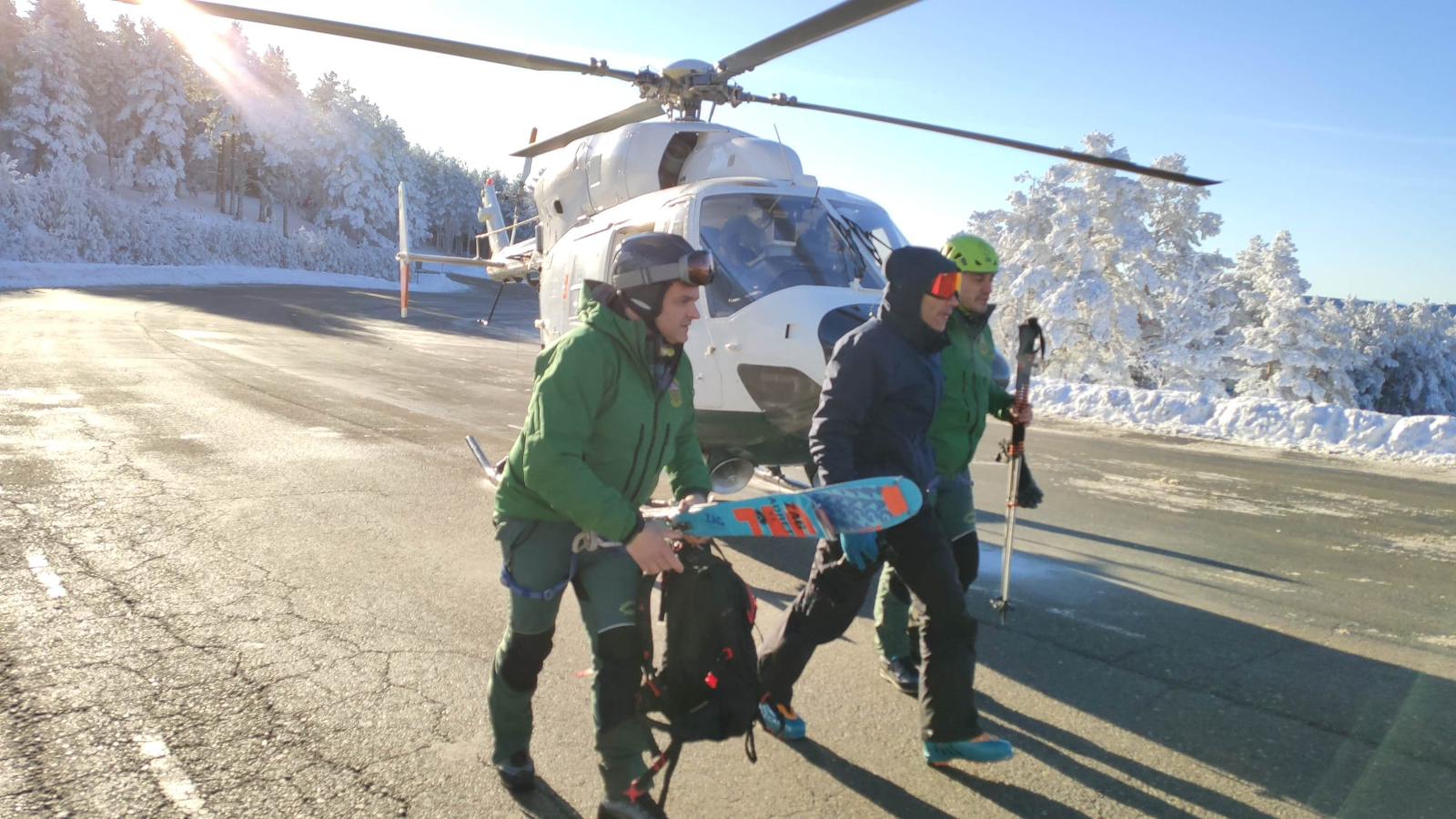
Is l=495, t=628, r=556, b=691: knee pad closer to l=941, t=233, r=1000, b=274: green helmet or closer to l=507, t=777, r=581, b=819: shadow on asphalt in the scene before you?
l=507, t=777, r=581, b=819: shadow on asphalt

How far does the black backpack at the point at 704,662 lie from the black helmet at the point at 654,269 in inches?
33.5

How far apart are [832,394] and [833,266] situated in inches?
128

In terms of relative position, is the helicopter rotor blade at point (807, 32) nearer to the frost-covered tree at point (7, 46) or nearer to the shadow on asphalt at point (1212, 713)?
the shadow on asphalt at point (1212, 713)

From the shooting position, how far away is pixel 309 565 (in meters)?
5.88

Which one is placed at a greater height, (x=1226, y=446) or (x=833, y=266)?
(x=833, y=266)

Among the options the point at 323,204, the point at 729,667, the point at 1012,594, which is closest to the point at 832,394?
the point at 729,667

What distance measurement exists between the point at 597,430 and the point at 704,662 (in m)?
0.79

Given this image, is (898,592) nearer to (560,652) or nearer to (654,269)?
(560,652)

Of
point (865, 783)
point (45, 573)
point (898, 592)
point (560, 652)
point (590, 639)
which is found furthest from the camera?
point (45, 573)

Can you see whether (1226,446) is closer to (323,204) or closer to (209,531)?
(209,531)

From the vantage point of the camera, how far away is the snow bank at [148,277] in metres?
39.0

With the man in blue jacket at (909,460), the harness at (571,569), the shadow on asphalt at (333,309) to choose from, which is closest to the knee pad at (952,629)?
the man in blue jacket at (909,460)

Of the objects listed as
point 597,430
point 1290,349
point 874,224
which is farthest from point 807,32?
point 1290,349

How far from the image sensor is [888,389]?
356 cm
